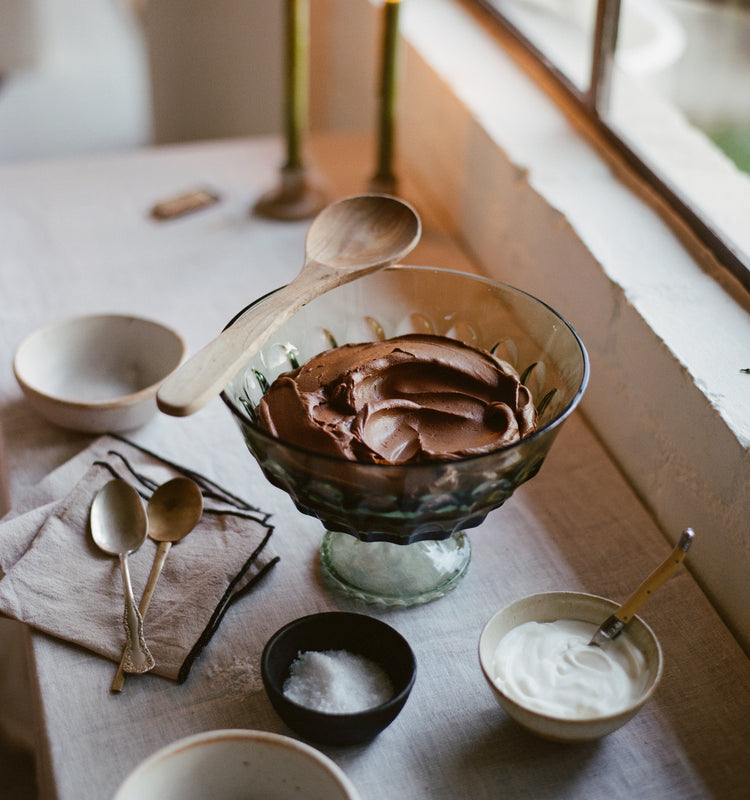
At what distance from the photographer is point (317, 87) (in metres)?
2.17

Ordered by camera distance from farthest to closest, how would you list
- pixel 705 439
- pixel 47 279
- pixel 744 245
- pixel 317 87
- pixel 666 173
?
1. pixel 317 87
2. pixel 47 279
3. pixel 666 173
4. pixel 744 245
5. pixel 705 439

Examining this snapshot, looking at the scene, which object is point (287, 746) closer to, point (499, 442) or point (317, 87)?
point (499, 442)

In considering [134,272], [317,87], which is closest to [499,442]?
[134,272]

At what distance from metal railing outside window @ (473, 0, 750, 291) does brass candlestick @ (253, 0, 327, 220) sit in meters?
0.36

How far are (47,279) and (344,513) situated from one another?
73cm

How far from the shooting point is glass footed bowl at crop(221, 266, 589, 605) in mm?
699

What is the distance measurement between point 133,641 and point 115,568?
10cm

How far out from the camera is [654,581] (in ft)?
2.28

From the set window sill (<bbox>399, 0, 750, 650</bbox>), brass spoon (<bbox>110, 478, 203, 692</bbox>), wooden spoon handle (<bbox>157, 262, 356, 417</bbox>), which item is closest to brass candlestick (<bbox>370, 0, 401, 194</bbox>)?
window sill (<bbox>399, 0, 750, 650</bbox>)

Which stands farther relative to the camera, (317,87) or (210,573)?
(317,87)

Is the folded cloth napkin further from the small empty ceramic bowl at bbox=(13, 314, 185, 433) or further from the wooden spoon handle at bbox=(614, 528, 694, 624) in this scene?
the wooden spoon handle at bbox=(614, 528, 694, 624)

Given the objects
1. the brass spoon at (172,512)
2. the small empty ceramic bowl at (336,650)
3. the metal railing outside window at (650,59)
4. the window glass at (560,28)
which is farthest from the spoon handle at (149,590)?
the window glass at (560,28)

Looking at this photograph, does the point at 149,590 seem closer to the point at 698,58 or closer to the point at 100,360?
the point at 100,360

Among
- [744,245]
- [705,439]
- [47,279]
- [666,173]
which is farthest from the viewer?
[47,279]
